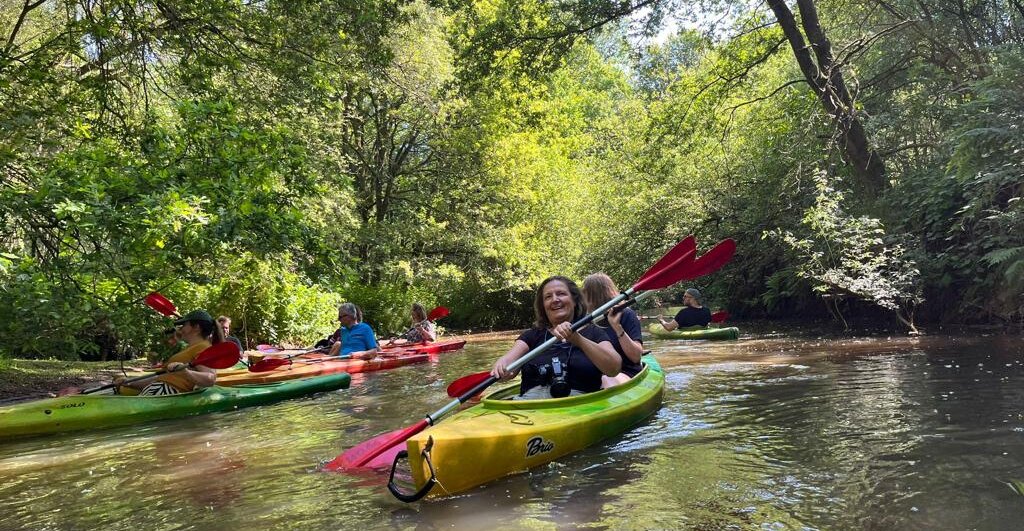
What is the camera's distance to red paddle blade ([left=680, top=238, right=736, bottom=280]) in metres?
5.54

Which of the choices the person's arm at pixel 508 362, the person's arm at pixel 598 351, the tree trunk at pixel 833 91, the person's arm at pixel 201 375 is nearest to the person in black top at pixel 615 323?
the person's arm at pixel 598 351

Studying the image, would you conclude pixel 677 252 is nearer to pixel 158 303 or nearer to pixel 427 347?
pixel 158 303

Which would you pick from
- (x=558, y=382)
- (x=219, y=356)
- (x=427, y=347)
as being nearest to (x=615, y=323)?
(x=558, y=382)

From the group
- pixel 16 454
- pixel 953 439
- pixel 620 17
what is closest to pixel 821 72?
pixel 620 17

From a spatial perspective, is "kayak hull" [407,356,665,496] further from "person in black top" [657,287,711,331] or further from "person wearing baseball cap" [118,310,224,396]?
"person in black top" [657,287,711,331]

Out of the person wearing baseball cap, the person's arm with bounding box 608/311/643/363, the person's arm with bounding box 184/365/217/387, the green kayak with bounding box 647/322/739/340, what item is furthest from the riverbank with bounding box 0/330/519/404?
the green kayak with bounding box 647/322/739/340

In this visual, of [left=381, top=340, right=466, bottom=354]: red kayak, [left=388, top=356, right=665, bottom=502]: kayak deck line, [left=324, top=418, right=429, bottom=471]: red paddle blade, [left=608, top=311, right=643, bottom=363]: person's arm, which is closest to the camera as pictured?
[left=388, top=356, right=665, bottom=502]: kayak deck line

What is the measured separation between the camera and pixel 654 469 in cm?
436

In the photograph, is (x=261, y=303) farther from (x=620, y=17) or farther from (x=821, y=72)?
(x=821, y=72)

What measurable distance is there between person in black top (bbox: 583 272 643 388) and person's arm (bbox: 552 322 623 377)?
311mm

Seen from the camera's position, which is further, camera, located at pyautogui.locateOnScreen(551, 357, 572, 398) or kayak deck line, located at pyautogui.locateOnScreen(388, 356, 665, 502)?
camera, located at pyautogui.locateOnScreen(551, 357, 572, 398)

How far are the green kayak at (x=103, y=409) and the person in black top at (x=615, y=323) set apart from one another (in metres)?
4.14

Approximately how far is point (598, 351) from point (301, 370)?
18.5 feet

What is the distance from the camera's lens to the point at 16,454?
19.3 ft
